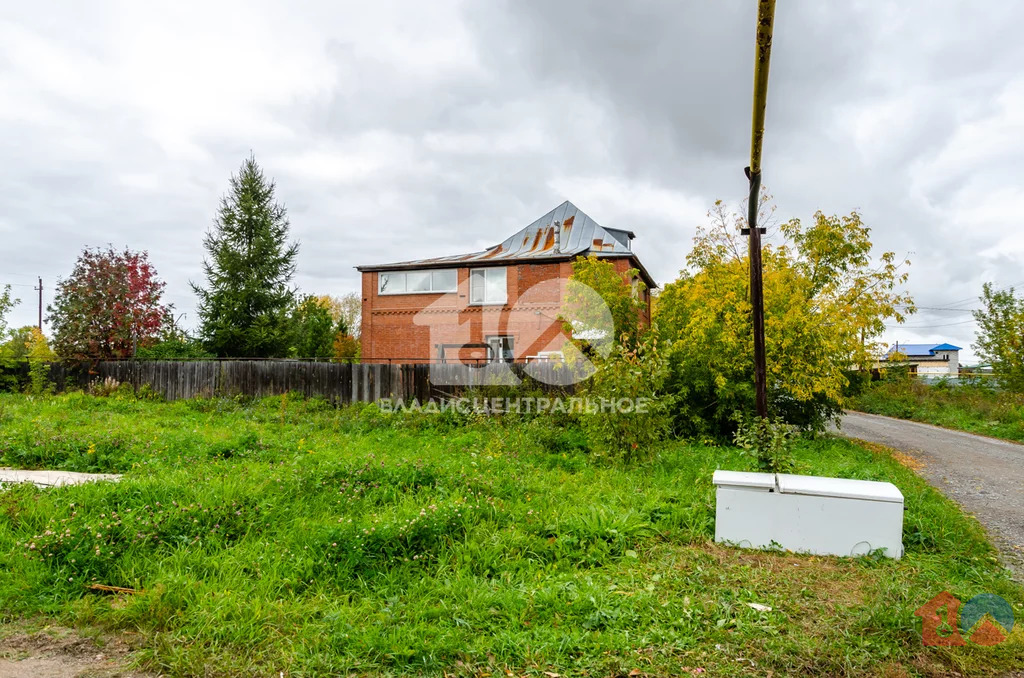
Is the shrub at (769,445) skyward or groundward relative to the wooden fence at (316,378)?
groundward

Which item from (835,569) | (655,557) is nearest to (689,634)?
(655,557)

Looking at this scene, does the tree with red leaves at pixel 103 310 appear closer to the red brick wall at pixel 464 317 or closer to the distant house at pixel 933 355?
the red brick wall at pixel 464 317

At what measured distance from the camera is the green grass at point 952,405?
16.2 metres

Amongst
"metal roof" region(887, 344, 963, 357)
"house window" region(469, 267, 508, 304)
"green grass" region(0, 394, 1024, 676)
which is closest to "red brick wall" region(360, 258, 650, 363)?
"house window" region(469, 267, 508, 304)

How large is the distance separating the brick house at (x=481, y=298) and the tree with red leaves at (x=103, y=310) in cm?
768

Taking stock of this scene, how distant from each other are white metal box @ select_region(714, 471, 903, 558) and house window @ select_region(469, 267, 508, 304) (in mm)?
19084

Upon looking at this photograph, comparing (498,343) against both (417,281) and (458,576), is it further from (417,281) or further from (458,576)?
(458,576)

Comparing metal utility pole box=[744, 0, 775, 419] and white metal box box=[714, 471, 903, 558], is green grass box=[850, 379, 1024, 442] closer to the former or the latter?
metal utility pole box=[744, 0, 775, 419]

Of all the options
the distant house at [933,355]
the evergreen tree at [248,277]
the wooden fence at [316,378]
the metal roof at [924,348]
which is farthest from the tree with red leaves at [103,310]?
the metal roof at [924,348]

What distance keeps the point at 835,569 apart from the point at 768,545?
→ 547mm

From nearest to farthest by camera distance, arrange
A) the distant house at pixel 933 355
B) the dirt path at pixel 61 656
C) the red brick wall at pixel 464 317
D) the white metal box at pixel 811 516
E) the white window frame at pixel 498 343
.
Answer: the dirt path at pixel 61 656, the white metal box at pixel 811 516, the red brick wall at pixel 464 317, the white window frame at pixel 498 343, the distant house at pixel 933 355

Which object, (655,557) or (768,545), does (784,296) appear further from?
→ (655,557)

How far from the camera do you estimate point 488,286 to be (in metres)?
23.9

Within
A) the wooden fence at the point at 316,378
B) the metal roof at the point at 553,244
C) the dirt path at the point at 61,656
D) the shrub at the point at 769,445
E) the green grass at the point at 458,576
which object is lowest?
the dirt path at the point at 61,656
